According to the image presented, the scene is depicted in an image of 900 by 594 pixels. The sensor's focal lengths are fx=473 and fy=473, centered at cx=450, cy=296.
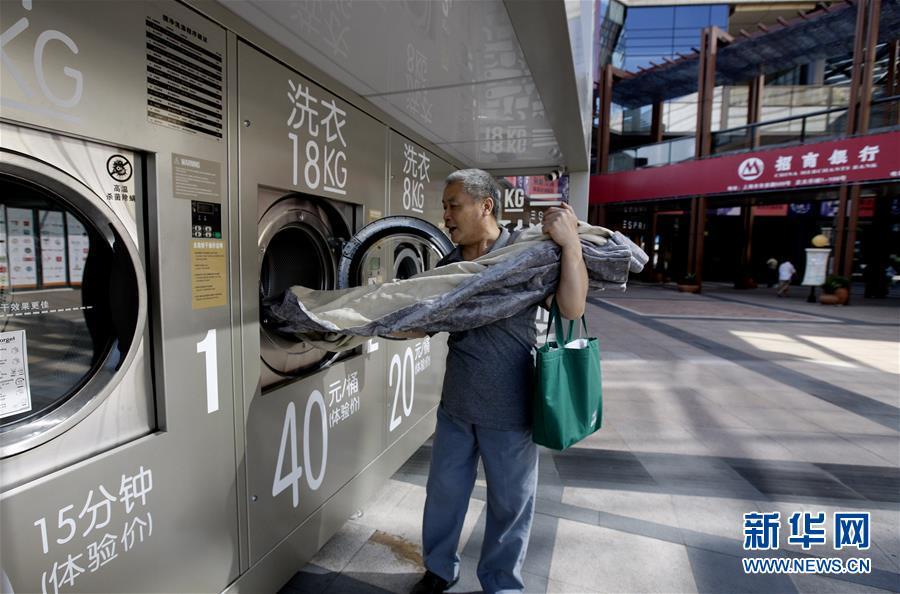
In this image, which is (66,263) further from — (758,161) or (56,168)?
(758,161)

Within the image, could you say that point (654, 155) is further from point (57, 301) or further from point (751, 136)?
point (57, 301)

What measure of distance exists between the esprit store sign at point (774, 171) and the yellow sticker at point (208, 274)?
48.0 feet


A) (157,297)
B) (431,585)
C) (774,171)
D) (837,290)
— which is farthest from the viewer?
(774,171)

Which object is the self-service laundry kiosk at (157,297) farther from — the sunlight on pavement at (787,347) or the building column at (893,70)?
the building column at (893,70)

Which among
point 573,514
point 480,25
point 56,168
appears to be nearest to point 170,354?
point 56,168

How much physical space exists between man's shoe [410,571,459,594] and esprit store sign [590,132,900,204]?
46.4 feet

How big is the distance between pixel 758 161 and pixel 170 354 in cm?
1544

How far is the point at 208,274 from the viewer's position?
61.8 inches

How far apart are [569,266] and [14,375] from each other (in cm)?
156

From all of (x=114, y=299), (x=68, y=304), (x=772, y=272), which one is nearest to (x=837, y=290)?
(x=772, y=272)

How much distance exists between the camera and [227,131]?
162 centimetres

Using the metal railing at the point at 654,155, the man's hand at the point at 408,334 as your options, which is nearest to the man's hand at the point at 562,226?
the man's hand at the point at 408,334

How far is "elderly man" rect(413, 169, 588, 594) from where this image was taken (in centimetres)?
173

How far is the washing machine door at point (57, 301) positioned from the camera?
43.7 inches
